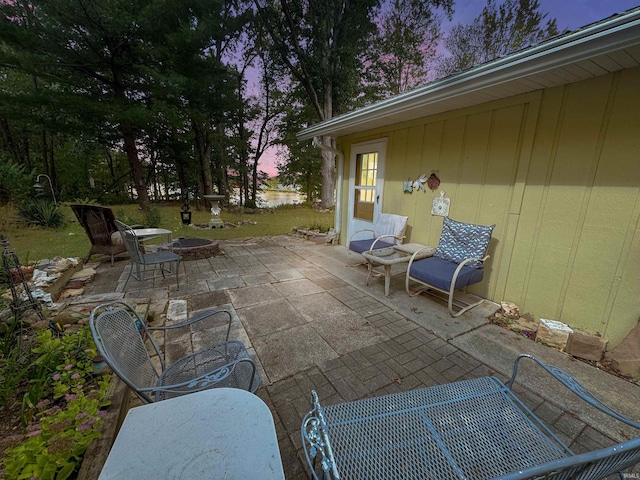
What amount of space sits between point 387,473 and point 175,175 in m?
19.5

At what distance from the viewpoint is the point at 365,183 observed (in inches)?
202

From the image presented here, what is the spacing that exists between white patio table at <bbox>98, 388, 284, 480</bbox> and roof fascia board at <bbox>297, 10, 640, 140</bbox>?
2895mm

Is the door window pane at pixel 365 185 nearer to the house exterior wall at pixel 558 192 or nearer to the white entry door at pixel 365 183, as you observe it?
the white entry door at pixel 365 183

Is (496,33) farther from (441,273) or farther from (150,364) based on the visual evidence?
(150,364)

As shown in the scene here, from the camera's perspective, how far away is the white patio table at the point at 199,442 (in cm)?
65

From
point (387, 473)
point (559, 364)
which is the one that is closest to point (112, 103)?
point (387, 473)

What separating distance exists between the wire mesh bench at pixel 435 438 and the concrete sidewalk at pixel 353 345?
1.40 feet

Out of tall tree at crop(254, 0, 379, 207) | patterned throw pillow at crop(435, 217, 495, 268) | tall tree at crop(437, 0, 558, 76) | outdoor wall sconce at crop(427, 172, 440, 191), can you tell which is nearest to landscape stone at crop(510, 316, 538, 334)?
patterned throw pillow at crop(435, 217, 495, 268)

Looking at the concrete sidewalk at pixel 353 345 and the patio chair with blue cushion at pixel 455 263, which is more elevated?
the patio chair with blue cushion at pixel 455 263

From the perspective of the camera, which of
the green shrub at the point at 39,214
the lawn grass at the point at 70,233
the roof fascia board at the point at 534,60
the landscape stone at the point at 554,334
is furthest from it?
the green shrub at the point at 39,214

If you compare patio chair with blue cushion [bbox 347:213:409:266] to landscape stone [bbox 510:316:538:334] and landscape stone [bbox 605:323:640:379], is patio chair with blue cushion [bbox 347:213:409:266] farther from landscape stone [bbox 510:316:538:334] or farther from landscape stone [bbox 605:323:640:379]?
landscape stone [bbox 605:323:640:379]

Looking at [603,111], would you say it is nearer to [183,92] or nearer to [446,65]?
[183,92]

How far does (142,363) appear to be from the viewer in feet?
4.46

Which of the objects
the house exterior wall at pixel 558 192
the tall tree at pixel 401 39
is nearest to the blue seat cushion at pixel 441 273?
the house exterior wall at pixel 558 192
